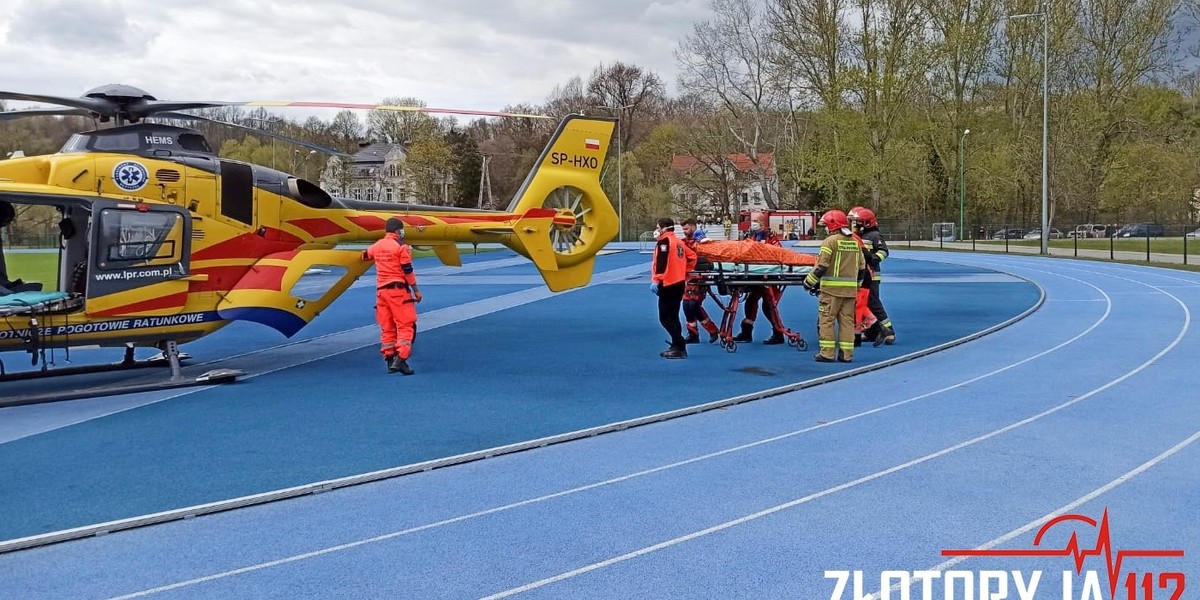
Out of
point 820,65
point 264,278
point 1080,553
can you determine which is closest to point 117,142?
point 264,278

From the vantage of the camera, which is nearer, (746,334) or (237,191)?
(237,191)

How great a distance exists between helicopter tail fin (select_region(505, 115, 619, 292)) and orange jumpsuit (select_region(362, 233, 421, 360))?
2.61m

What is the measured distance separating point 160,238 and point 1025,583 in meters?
8.57

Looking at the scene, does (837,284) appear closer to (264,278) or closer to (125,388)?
(264,278)

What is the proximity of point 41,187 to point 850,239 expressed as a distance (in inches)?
338

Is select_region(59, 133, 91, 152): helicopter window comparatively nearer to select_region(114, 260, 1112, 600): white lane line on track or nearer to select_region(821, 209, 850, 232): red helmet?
select_region(114, 260, 1112, 600): white lane line on track

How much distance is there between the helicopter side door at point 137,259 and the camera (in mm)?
8805

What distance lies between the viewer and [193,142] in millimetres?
9672

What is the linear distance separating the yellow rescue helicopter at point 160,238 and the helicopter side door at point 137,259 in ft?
0.03

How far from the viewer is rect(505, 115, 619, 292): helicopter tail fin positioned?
12.3 meters

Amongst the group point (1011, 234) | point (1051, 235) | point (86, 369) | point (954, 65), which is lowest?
point (86, 369)

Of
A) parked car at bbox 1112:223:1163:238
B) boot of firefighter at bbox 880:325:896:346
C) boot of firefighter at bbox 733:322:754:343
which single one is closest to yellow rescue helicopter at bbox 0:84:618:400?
boot of firefighter at bbox 733:322:754:343

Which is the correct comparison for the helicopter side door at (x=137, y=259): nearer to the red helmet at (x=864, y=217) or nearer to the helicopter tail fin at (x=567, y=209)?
the helicopter tail fin at (x=567, y=209)

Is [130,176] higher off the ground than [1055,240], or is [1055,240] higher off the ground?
[130,176]
